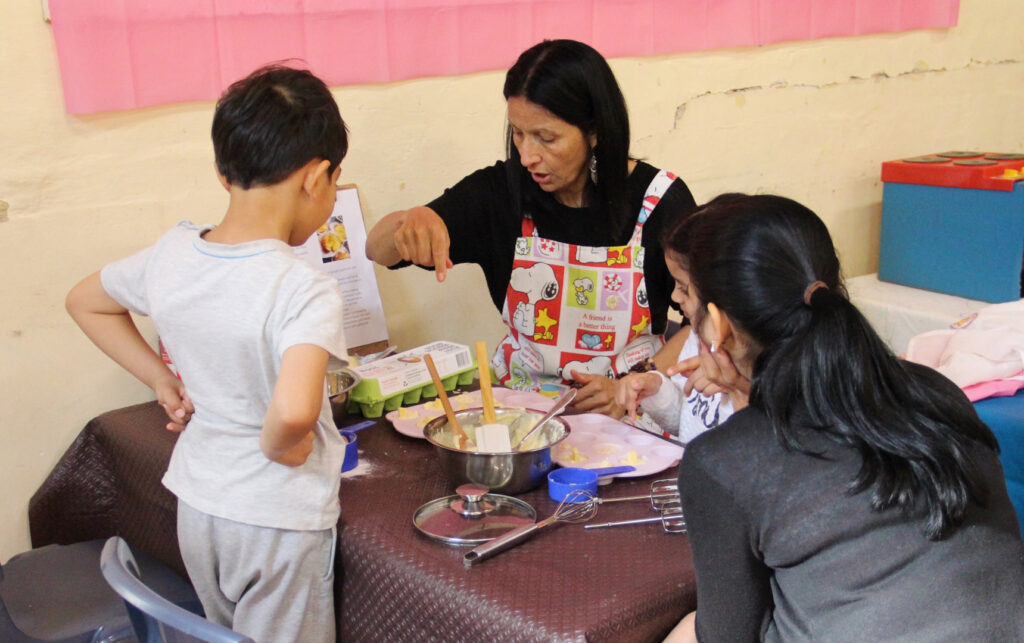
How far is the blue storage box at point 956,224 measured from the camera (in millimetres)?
2920

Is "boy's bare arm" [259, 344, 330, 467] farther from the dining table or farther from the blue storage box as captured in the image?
the blue storage box

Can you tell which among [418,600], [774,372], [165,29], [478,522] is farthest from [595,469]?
[165,29]

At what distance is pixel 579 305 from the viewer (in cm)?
210

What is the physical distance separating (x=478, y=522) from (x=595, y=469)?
0.22 metres

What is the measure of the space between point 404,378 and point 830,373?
99 centimetres

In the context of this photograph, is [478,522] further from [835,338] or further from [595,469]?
[835,338]

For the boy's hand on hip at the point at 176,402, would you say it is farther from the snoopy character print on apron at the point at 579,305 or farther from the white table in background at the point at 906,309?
the white table in background at the point at 906,309

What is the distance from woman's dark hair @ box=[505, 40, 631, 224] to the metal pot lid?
2.63 feet

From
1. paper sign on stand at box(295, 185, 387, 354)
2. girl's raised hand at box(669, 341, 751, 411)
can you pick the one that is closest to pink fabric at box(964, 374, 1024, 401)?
girl's raised hand at box(669, 341, 751, 411)

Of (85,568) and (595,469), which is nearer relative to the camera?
(595,469)

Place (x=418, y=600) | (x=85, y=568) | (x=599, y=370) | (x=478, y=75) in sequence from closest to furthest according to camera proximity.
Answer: (x=418, y=600)
(x=85, y=568)
(x=599, y=370)
(x=478, y=75)

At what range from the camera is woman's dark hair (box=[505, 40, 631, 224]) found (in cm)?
187

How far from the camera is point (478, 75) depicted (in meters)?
2.43

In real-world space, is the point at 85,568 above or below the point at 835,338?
below
